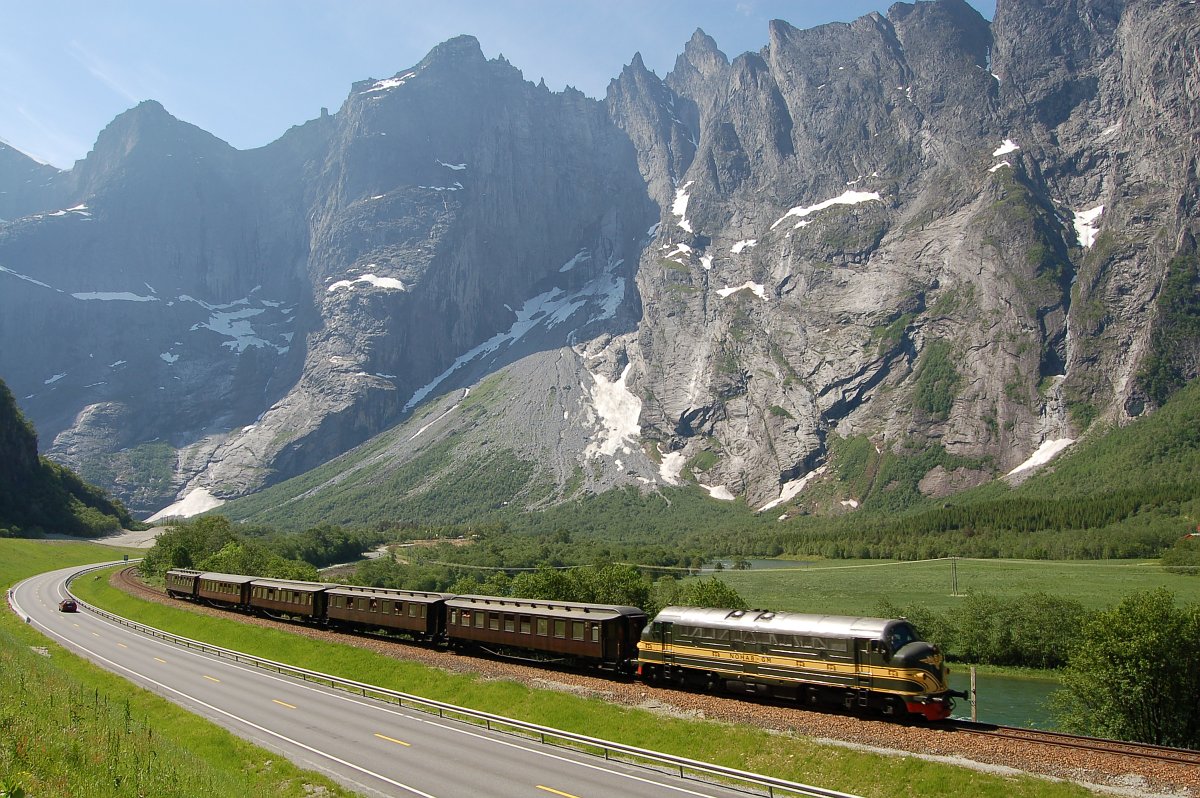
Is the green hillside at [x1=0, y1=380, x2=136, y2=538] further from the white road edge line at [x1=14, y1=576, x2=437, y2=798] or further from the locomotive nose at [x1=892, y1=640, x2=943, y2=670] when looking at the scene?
the locomotive nose at [x1=892, y1=640, x2=943, y2=670]

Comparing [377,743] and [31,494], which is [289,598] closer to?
[377,743]

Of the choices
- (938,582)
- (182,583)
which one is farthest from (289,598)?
(938,582)

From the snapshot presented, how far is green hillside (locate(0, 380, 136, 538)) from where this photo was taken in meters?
135

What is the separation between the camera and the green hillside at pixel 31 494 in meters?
135

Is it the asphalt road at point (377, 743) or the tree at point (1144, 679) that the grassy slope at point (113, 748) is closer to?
the asphalt road at point (377, 743)

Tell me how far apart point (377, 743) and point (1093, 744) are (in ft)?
81.2

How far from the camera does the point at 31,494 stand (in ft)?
467

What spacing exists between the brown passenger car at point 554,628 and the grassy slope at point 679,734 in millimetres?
3842

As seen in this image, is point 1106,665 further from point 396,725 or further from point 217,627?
point 217,627

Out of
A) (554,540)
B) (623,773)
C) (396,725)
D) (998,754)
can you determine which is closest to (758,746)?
(623,773)

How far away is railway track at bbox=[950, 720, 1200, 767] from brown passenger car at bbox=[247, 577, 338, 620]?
43.0 m

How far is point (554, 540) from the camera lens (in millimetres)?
168875

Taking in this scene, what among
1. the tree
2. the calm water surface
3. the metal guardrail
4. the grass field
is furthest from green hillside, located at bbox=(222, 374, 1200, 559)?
the metal guardrail

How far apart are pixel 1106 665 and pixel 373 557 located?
Result: 445 ft
